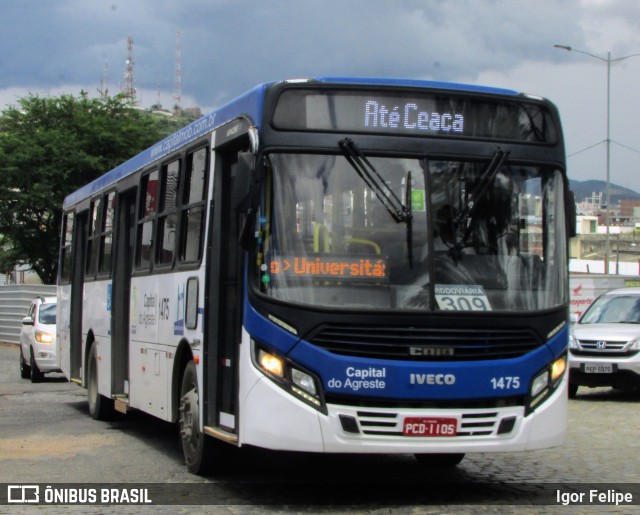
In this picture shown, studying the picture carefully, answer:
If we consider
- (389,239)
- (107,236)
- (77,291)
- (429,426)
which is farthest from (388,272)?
(77,291)

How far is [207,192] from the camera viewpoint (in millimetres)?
9578

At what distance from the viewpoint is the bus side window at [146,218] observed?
38.8ft

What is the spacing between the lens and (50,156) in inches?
1978

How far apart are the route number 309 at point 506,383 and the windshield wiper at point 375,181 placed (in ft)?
4.36

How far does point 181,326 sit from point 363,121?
9.60 feet

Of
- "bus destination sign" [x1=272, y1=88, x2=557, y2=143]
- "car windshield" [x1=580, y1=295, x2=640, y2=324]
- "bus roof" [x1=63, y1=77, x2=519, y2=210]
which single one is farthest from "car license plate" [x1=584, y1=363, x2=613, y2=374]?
"bus destination sign" [x1=272, y1=88, x2=557, y2=143]

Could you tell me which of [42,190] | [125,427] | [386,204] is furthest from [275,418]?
[42,190]

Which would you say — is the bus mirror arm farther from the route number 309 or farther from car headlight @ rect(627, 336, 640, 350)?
car headlight @ rect(627, 336, 640, 350)

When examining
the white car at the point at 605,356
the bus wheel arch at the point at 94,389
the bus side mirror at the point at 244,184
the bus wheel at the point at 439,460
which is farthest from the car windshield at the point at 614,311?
the bus side mirror at the point at 244,184

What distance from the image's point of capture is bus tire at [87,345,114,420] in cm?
1474

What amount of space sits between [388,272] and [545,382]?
152 centimetres

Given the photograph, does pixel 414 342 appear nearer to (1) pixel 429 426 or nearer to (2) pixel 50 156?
(1) pixel 429 426

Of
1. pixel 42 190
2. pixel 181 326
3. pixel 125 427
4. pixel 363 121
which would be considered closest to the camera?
pixel 363 121

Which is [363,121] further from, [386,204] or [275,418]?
[275,418]
